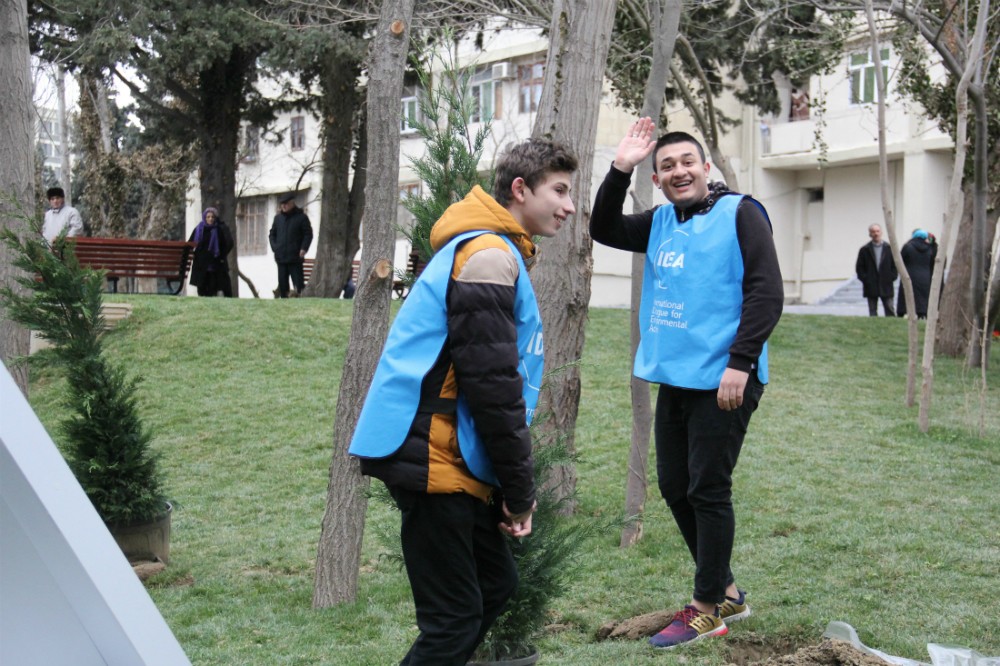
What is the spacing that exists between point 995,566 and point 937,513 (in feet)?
3.87

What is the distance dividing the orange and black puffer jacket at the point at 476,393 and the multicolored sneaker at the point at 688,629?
56.6 inches

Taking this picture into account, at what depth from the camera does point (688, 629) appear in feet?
13.9

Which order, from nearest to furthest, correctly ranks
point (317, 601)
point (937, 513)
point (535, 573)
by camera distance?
point (535, 573) < point (317, 601) < point (937, 513)

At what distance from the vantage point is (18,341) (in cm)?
693

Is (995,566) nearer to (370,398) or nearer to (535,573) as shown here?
(535,573)

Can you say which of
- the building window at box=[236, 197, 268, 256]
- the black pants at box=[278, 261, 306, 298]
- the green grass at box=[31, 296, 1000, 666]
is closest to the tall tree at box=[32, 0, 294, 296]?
the black pants at box=[278, 261, 306, 298]

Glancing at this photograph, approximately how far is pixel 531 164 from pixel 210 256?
588 inches

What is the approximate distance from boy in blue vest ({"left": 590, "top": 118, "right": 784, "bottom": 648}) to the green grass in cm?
39

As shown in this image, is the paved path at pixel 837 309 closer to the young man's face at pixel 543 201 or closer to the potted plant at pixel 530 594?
the potted plant at pixel 530 594

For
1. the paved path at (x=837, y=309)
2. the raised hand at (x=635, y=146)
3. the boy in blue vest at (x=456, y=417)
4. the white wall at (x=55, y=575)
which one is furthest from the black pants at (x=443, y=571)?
the paved path at (x=837, y=309)

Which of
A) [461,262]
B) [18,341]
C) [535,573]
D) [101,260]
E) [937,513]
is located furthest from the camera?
[101,260]

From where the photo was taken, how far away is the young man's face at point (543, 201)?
3275 mm

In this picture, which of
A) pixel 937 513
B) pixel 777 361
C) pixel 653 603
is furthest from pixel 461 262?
pixel 777 361

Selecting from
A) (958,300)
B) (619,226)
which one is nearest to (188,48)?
(958,300)
